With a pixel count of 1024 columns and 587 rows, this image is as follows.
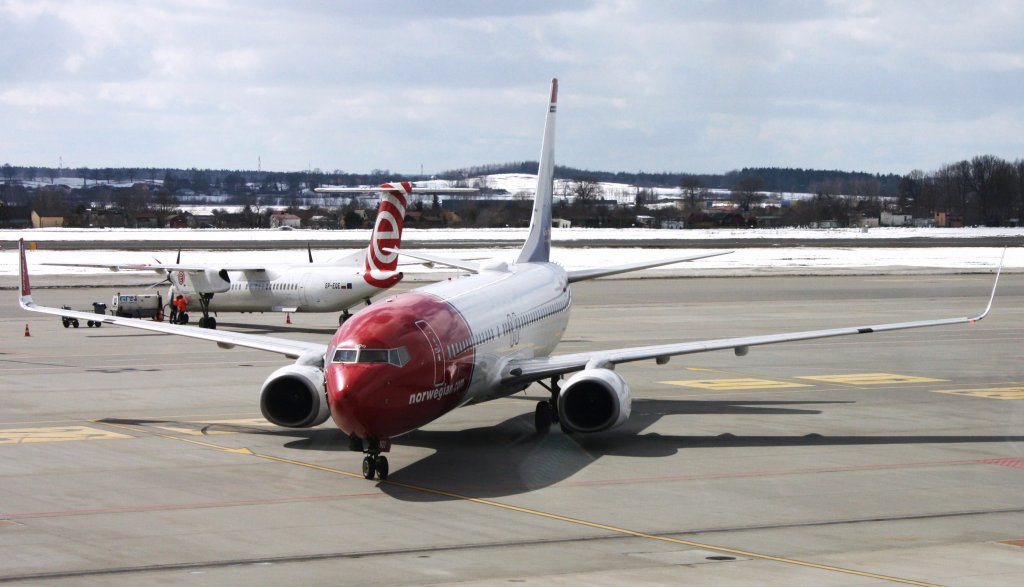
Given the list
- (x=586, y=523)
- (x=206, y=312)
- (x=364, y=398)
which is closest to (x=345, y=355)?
(x=364, y=398)

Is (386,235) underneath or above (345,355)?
above

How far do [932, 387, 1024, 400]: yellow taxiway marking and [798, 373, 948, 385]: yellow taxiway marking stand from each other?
2.32 meters

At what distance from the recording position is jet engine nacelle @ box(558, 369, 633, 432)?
94.3 ft

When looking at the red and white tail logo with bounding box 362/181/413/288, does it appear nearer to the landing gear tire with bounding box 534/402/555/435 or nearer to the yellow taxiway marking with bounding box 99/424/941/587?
the landing gear tire with bounding box 534/402/555/435

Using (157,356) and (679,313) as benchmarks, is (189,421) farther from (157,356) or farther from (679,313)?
(679,313)

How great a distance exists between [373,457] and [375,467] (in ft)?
0.82

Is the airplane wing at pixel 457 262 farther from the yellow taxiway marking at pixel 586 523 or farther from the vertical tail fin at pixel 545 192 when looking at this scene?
the yellow taxiway marking at pixel 586 523

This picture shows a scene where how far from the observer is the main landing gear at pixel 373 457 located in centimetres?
2522

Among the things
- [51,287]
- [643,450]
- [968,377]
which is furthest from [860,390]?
[51,287]

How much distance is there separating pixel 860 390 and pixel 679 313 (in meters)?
28.7

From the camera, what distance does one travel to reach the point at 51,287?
90.1m

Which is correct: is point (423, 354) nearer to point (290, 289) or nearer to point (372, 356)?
point (372, 356)

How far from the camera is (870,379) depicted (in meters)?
42.9

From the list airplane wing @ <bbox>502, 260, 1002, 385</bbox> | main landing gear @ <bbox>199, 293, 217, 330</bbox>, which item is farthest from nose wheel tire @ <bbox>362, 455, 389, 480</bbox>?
main landing gear @ <bbox>199, 293, 217, 330</bbox>
